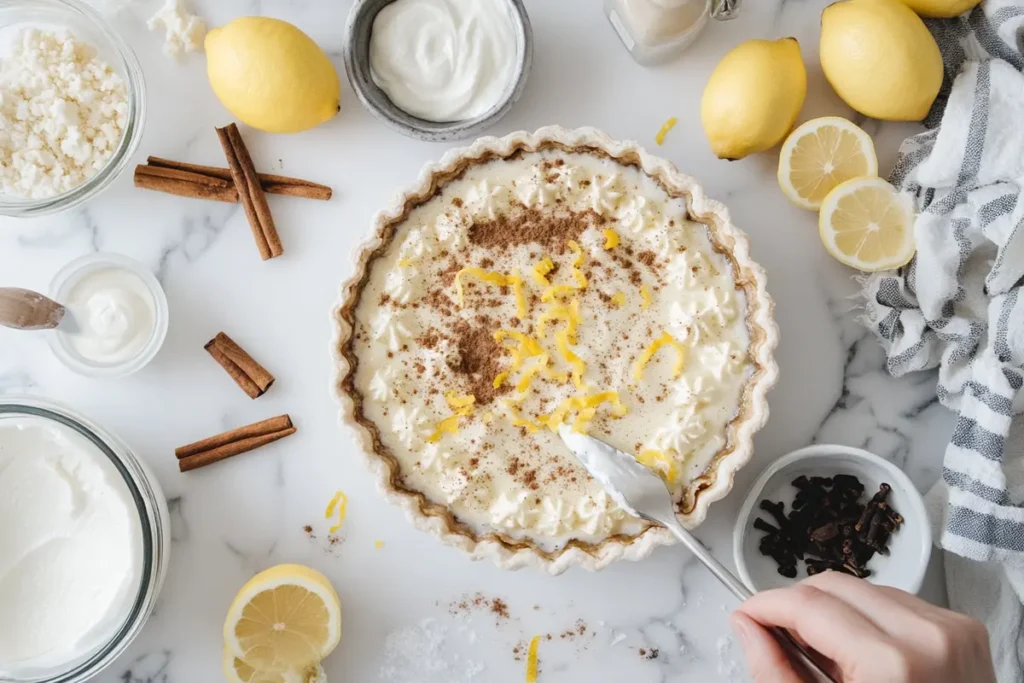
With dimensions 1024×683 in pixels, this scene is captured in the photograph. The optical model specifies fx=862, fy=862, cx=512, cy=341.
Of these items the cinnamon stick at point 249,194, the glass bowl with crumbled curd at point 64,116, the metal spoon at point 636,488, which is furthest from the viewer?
the cinnamon stick at point 249,194

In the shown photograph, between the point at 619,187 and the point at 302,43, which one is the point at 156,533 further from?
the point at 619,187

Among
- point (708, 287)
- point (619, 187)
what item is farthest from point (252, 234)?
point (708, 287)

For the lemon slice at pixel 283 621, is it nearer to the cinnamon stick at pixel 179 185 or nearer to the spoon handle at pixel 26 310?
the spoon handle at pixel 26 310

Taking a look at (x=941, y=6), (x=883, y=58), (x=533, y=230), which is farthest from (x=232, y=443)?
(x=941, y=6)

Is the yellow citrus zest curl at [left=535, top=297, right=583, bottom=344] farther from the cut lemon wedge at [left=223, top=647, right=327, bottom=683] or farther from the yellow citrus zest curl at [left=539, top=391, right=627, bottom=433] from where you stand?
the cut lemon wedge at [left=223, top=647, right=327, bottom=683]

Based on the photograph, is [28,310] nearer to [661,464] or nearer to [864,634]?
[661,464]

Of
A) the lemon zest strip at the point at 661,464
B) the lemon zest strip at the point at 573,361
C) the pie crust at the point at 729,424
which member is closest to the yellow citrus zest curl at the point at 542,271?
the lemon zest strip at the point at 573,361

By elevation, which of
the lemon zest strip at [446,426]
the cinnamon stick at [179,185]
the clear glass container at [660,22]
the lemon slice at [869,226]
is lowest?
the lemon zest strip at [446,426]
